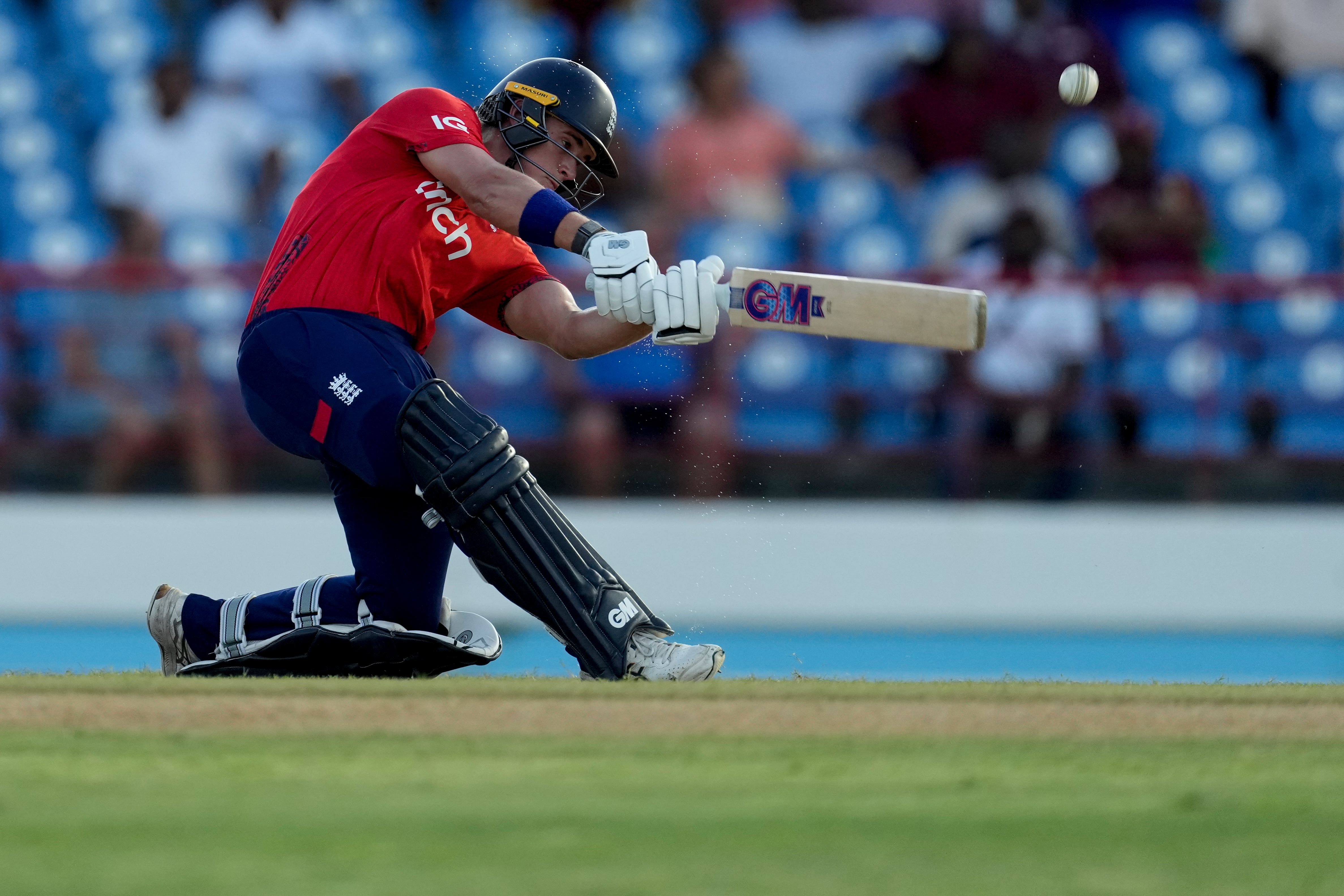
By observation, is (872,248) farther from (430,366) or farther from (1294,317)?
(430,366)

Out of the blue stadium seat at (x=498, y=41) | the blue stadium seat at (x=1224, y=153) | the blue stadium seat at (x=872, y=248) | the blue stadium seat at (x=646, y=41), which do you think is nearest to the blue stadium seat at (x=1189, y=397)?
the blue stadium seat at (x=872, y=248)

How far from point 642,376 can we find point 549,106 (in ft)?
10.8

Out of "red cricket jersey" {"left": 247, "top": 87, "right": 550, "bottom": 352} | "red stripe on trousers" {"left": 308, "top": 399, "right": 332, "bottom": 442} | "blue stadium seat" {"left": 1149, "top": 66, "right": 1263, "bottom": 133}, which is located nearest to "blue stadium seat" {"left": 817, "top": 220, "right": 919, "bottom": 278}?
"blue stadium seat" {"left": 1149, "top": 66, "right": 1263, "bottom": 133}

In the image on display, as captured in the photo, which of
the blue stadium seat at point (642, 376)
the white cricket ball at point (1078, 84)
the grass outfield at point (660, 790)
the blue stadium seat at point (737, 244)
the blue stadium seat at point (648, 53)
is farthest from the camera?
the blue stadium seat at point (648, 53)

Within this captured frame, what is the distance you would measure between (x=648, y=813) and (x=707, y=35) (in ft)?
24.3

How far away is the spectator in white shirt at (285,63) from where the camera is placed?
8.38 m

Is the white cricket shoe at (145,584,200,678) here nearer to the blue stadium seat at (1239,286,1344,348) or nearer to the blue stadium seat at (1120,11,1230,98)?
the blue stadium seat at (1239,286,1344,348)

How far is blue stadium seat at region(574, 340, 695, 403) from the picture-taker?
726 cm

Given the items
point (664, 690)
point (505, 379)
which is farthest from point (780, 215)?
point (664, 690)

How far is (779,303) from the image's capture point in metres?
3.70

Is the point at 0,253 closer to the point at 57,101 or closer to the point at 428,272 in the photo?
the point at 57,101

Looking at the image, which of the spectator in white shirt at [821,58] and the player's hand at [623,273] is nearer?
the player's hand at [623,273]

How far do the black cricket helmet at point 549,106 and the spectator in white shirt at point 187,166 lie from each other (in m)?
4.15

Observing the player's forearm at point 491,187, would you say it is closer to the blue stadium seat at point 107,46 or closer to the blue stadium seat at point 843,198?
the blue stadium seat at point 843,198
